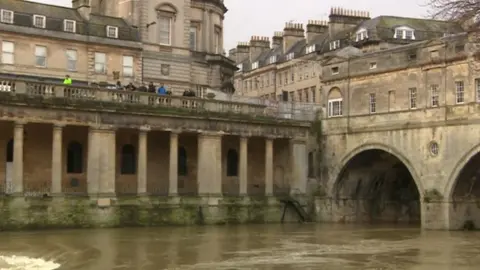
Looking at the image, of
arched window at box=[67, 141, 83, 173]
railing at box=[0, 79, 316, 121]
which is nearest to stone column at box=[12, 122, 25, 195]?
railing at box=[0, 79, 316, 121]

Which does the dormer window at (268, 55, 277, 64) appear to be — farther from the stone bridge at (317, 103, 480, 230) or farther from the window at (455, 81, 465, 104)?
the window at (455, 81, 465, 104)

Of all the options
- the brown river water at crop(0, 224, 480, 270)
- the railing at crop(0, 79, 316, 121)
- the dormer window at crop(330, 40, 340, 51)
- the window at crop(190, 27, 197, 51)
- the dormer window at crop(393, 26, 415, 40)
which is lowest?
the brown river water at crop(0, 224, 480, 270)

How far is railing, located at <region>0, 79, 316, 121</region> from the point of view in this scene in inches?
1521

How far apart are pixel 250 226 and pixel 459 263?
1874 cm

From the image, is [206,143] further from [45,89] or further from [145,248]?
[145,248]

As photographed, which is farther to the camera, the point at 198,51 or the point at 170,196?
the point at 198,51

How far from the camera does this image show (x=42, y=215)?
3788 centimetres

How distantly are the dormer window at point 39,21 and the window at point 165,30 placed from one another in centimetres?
897

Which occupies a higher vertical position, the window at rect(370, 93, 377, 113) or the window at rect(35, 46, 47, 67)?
the window at rect(35, 46, 47, 67)

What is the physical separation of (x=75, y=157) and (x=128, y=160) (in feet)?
11.5

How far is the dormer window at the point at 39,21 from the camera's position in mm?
49375

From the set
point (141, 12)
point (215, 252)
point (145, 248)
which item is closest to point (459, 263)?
point (215, 252)

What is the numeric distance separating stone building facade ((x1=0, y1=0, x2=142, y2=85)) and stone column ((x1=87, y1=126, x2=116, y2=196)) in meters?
9.02

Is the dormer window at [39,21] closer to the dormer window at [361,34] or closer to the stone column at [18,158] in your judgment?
the stone column at [18,158]
